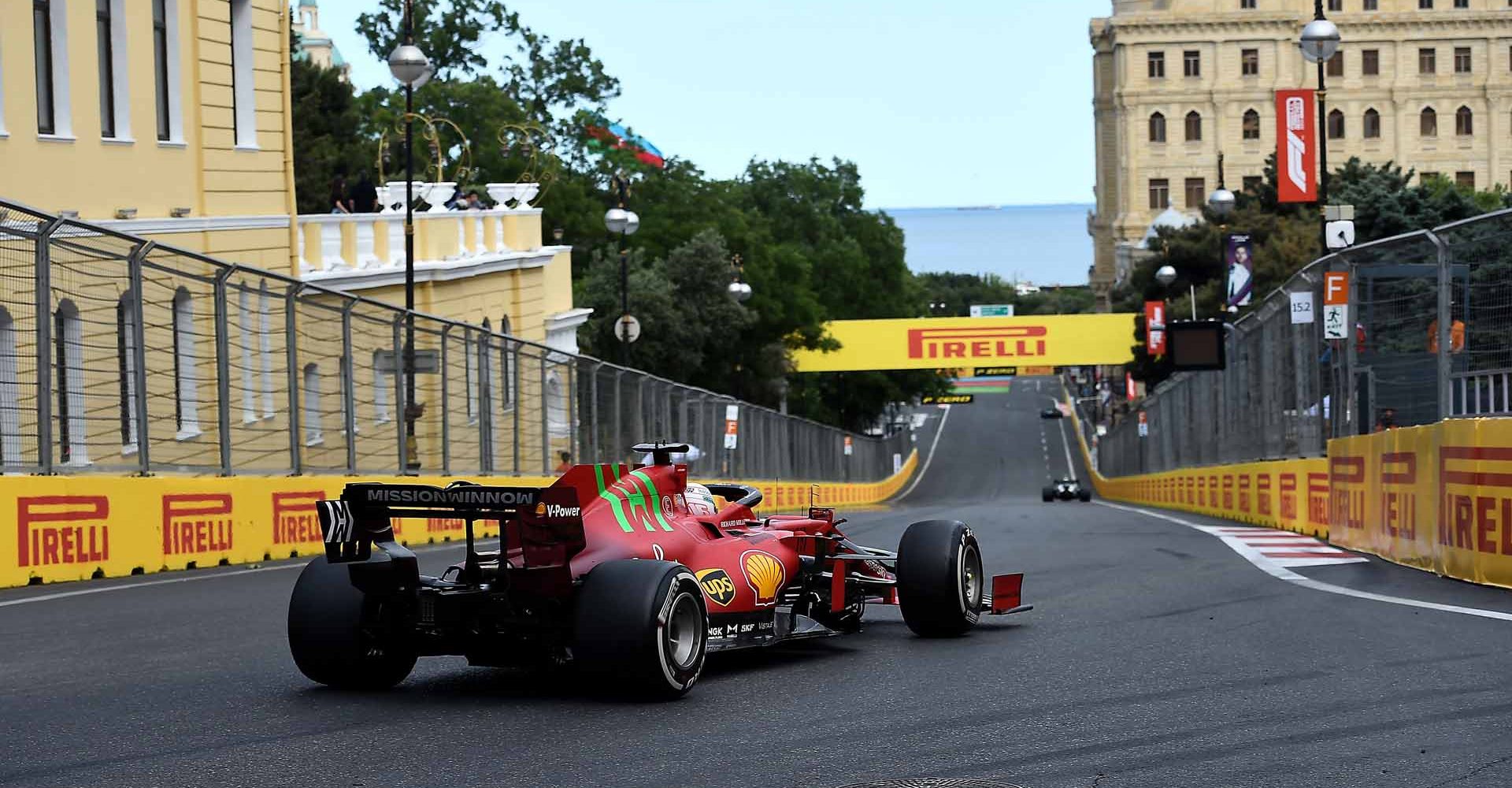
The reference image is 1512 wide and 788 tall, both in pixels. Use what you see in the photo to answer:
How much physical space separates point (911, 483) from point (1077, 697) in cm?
9452

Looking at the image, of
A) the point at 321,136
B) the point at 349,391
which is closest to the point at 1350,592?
the point at 349,391

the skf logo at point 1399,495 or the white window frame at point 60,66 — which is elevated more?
the white window frame at point 60,66

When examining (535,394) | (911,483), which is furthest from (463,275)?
(911,483)

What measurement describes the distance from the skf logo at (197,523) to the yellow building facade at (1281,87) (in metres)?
109

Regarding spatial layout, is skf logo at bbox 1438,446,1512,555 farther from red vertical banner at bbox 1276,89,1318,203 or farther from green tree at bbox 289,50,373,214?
green tree at bbox 289,50,373,214

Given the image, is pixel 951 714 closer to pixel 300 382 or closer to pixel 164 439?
pixel 164 439

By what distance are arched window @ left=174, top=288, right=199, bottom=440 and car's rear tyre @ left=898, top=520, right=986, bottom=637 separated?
833 cm

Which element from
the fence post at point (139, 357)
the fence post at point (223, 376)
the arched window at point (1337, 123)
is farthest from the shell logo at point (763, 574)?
the arched window at point (1337, 123)

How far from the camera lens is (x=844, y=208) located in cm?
10719

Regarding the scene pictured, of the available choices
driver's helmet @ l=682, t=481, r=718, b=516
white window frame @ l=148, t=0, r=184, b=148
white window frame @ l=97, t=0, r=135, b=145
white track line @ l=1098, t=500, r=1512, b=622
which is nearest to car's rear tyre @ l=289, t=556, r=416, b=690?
driver's helmet @ l=682, t=481, r=718, b=516

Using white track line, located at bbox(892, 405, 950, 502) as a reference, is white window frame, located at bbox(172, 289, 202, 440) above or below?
above

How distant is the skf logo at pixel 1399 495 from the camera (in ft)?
44.0

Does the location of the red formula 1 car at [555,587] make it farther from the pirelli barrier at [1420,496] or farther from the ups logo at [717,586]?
the pirelli barrier at [1420,496]

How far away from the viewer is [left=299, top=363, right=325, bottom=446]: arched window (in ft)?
61.9
